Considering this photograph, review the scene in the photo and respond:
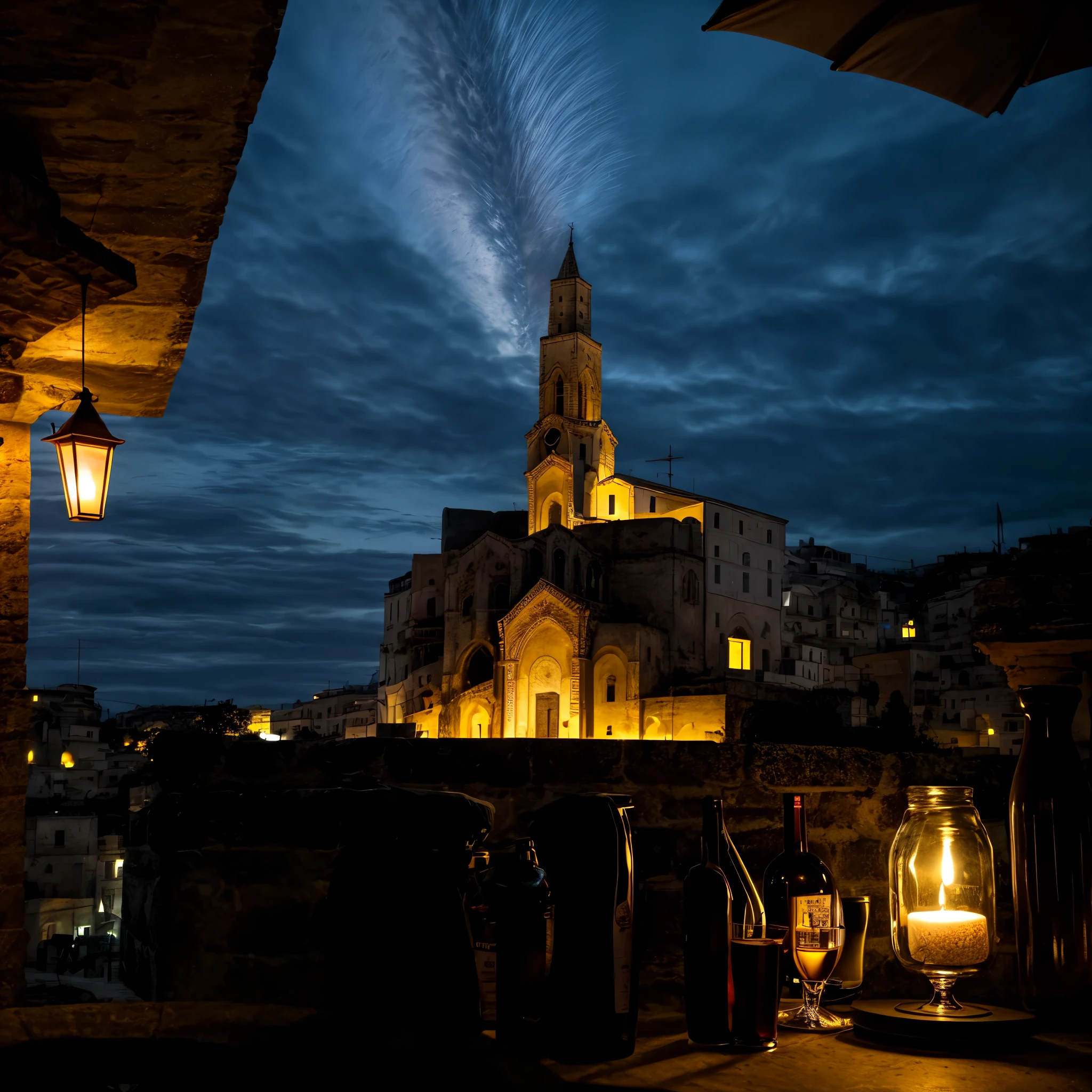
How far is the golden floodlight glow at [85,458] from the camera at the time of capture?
4.21 meters

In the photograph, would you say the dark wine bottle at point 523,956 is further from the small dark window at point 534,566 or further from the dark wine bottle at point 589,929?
the small dark window at point 534,566

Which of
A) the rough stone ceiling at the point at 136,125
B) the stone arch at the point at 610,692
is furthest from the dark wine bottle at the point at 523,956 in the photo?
the stone arch at the point at 610,692

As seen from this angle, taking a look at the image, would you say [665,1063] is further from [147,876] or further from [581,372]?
[581,372]

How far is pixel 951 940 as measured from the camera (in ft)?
8.20

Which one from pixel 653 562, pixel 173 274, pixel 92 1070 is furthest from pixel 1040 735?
pixel 653 562

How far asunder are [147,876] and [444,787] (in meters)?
1.05

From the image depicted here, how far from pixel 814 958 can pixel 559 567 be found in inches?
1526

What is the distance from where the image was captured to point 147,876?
11.3 feet

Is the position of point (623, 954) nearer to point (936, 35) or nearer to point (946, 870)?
point (946, 870)

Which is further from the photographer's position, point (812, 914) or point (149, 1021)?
point (812, 914)

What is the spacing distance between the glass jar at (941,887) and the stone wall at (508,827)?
64 cm

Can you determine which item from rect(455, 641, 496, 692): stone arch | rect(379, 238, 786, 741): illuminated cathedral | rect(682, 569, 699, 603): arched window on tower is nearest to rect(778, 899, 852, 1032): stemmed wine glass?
rect(379, 238, 786, 741): illuminated cathedral

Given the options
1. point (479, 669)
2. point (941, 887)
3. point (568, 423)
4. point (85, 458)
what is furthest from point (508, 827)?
point (568, 423)

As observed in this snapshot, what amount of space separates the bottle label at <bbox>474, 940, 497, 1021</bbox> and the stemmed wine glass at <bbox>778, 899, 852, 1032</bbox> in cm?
75
